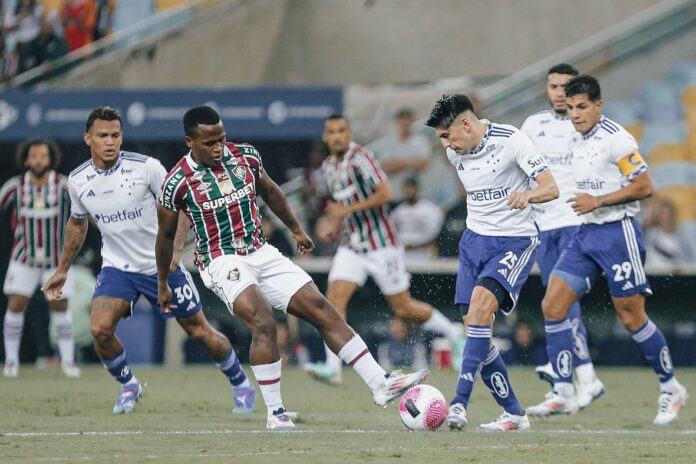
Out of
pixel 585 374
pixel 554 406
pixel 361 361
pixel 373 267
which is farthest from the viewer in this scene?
pixel 373 267

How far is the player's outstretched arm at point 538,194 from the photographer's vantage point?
329 inches

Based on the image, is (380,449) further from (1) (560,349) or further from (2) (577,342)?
(2) (577,342)

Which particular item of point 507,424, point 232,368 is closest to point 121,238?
point 232,368

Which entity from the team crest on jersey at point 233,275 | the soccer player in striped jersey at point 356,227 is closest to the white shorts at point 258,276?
the team crest on jersey at point 233,275

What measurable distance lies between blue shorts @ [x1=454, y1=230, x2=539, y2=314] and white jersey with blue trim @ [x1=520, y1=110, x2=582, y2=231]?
7.35 ft

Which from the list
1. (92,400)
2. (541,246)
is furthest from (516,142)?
(92,400)

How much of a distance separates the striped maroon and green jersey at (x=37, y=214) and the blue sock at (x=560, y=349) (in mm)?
6705

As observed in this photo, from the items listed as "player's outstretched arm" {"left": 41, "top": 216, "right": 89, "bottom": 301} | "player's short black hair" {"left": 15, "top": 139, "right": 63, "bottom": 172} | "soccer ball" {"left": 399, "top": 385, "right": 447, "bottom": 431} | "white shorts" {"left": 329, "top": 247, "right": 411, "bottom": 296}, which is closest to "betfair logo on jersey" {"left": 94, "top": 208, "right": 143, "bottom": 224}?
"player's outstretched arm" {"left": 41, "top": 216, "right": 89, "bottom": 301}

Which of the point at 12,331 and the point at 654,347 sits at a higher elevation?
the point at 654,347

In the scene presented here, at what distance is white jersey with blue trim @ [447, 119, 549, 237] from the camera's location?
8.90 metres

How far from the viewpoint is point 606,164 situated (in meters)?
9.90

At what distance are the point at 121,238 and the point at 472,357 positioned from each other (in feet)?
10.3

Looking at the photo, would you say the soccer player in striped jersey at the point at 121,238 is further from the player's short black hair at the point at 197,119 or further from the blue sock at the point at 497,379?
the blue sock at the point at 497,379

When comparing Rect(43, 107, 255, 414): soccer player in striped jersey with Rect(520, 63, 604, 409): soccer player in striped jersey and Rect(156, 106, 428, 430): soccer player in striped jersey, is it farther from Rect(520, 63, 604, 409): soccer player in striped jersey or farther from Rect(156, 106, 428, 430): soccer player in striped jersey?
Rect(520, 63, 604, 409): soccer player in striped jersey
